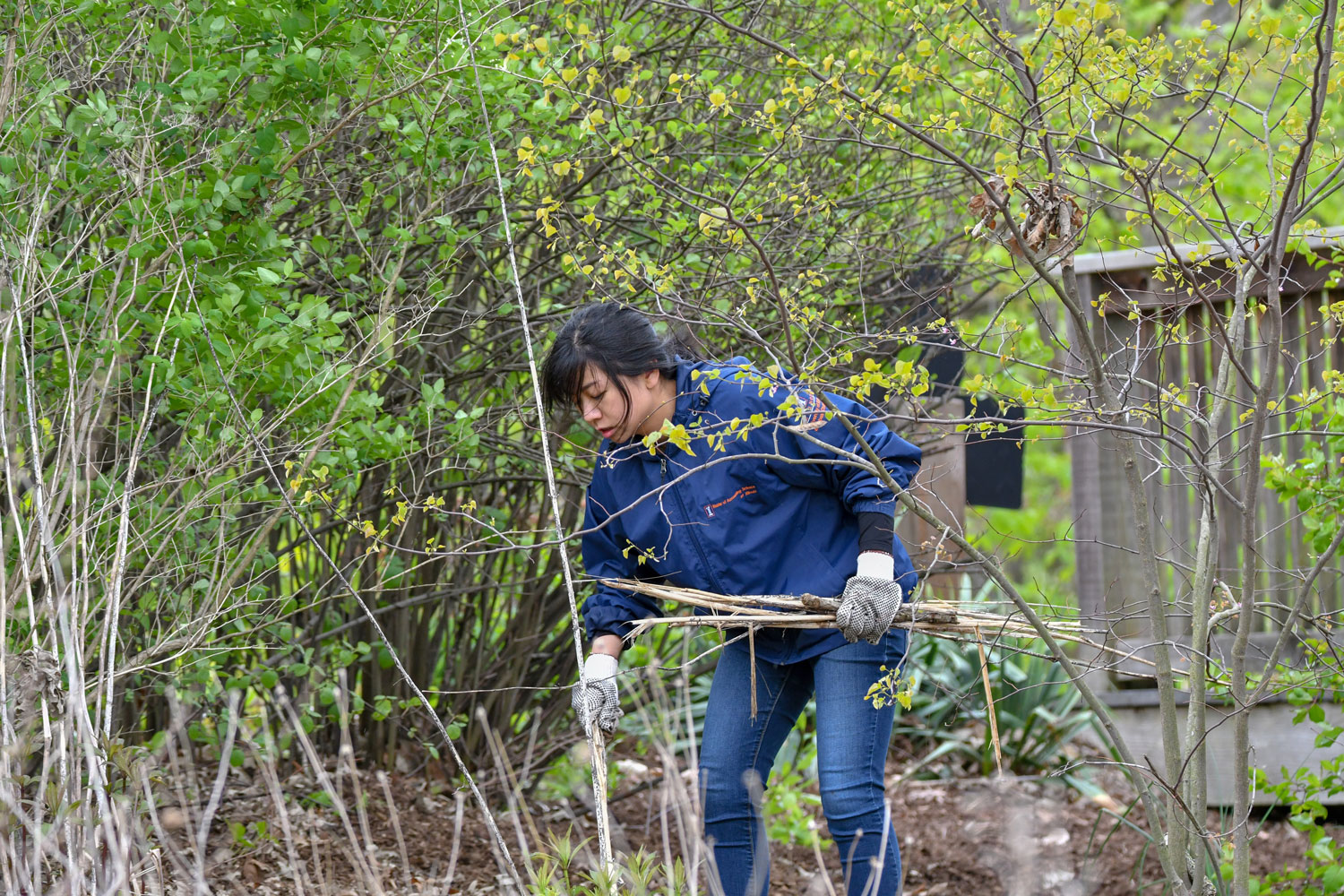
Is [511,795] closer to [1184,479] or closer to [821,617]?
[821,617]

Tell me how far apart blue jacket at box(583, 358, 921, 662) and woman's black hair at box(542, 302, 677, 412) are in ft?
0.34

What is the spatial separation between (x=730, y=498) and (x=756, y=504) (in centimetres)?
6

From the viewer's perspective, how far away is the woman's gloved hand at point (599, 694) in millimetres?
2814

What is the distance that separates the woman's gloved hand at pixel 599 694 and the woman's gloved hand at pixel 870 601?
1.88 ft

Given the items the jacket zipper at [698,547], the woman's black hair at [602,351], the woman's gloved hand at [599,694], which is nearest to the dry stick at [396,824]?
the woman's gloved hand at [599,694]

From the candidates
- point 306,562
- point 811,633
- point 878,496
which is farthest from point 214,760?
point 878,496

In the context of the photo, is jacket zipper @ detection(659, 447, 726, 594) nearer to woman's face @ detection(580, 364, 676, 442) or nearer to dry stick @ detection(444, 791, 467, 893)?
→ woman's face @ detection(580, 364, 676, 442)

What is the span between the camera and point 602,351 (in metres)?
2.88

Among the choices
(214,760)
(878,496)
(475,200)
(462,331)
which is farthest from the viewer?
(214,760)

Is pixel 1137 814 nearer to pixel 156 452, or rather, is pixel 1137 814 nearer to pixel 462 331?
pixel 462 331

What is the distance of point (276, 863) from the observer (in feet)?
11.8

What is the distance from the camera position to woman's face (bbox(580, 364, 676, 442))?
2.90m

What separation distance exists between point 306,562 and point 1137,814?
3.17 m

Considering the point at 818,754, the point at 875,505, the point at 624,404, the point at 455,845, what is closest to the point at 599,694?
the point at 818,754
